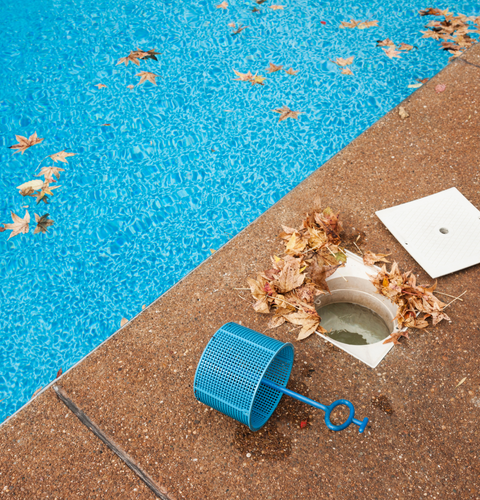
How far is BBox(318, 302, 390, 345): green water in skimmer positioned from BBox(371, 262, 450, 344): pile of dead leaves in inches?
13.6

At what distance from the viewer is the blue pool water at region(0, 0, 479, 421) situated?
2.98 metres

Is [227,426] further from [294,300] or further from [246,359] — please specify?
[294,300]

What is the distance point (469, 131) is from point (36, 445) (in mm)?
3676

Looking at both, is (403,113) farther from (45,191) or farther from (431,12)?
(45,191)

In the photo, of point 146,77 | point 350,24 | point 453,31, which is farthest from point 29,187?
point 453,31

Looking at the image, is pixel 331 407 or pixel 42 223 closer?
pixel 331 407

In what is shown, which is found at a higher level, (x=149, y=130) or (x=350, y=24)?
(x=350, y=24)

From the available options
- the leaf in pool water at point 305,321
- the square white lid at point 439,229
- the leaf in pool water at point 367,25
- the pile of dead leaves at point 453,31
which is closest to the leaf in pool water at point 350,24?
the leaf in pool water at point 367,25

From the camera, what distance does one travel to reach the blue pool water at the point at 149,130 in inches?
117

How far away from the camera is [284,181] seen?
3.54m

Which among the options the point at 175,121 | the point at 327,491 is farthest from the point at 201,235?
the point at 327,491

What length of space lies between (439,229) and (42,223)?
10.1ft

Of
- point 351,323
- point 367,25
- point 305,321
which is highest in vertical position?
point 367,25

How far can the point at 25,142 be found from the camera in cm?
386
